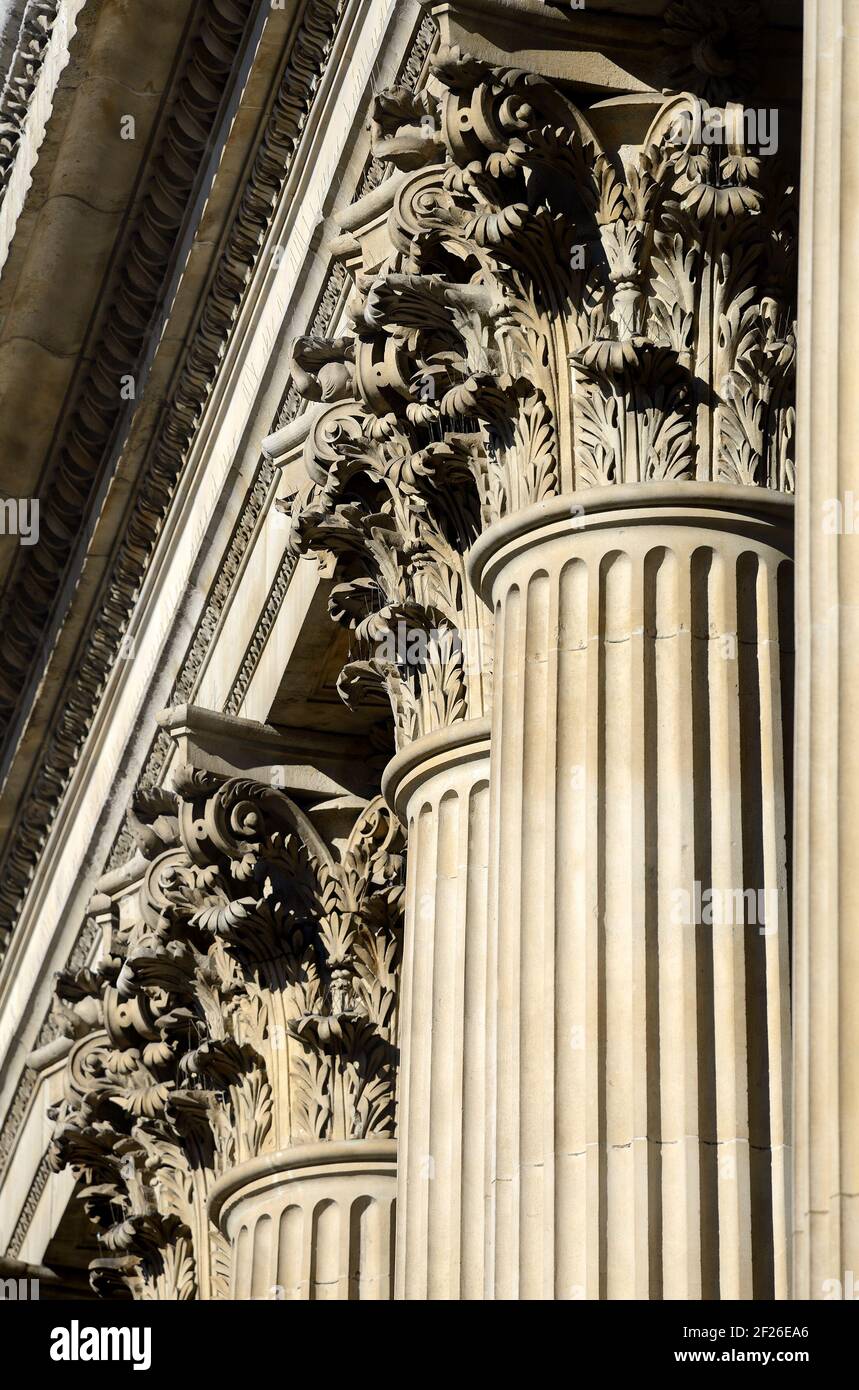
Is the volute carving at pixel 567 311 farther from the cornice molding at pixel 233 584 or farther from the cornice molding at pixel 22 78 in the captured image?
the cornice molding at pixel 22 78

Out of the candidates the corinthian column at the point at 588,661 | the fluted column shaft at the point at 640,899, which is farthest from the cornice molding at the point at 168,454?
the fluted column shaft at the point at 640,899

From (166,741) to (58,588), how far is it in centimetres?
237

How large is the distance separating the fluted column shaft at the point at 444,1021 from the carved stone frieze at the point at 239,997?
271 centimetres

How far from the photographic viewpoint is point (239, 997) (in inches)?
682

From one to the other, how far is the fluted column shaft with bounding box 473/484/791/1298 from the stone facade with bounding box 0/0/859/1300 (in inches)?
0.8

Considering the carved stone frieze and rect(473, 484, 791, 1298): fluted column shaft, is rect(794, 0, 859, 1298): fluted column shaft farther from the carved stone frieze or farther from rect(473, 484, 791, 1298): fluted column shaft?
the carved stone frieze

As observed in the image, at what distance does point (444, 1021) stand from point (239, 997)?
170 inches

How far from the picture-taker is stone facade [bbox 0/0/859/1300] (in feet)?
35.2

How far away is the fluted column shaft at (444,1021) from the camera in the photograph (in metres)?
12.7

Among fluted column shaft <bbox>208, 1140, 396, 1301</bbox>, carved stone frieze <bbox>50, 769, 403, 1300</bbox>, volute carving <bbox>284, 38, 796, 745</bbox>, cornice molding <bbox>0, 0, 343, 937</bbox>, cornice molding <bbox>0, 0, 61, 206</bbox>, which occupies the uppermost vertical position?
cornice molding <bbox>0, 0, 61, 206</bbox>

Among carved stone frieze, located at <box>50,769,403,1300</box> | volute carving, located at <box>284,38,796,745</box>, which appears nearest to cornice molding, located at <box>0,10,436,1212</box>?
carved stone frieze, located at <box>50,769,403,1300</box>

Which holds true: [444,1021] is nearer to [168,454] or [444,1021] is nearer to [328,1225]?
[328,1225]

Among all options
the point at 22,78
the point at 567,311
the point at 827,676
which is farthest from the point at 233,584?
the point at 827,676
